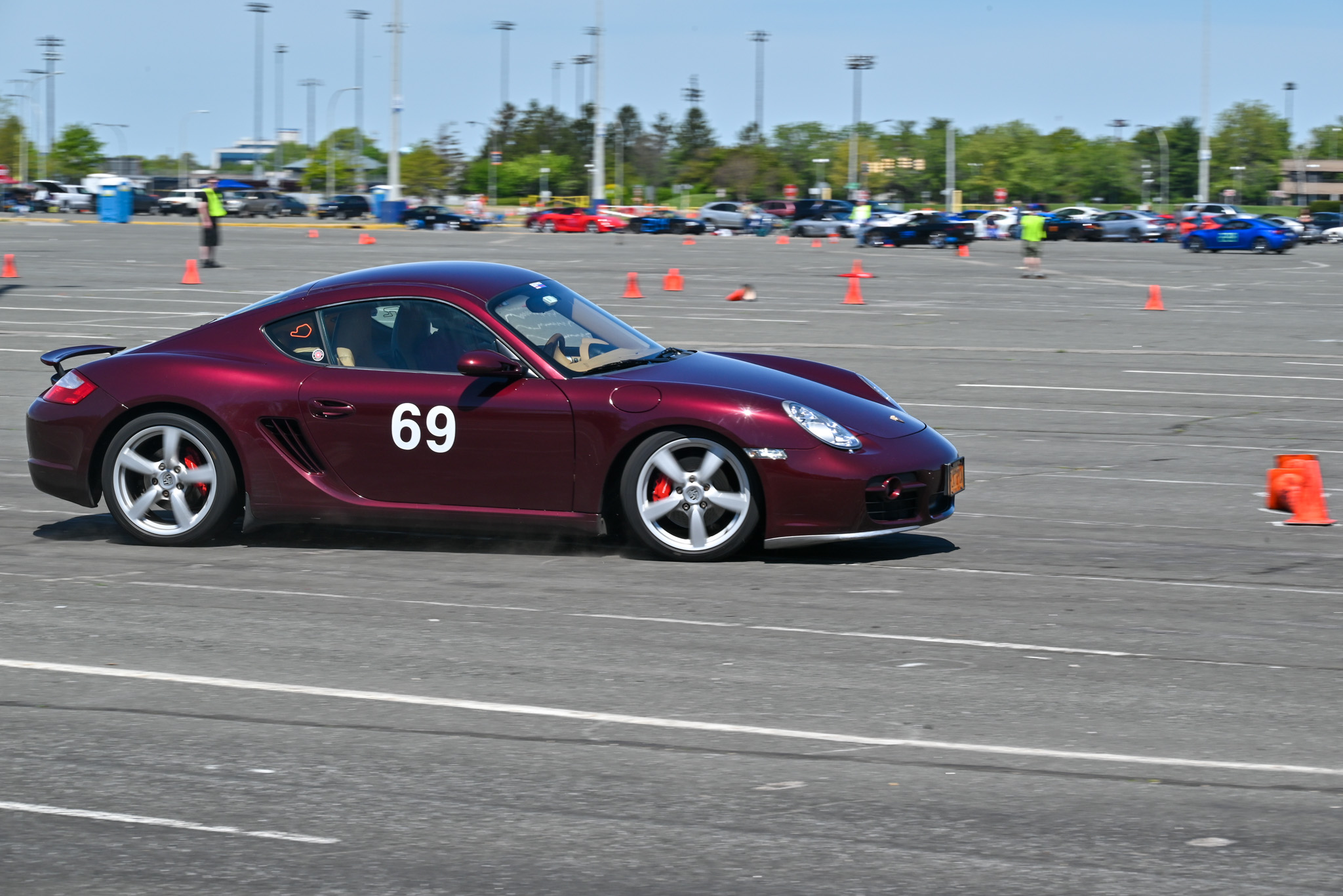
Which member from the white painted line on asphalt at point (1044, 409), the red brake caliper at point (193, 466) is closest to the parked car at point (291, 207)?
the white painted line on asphalt at point (1044, 409)

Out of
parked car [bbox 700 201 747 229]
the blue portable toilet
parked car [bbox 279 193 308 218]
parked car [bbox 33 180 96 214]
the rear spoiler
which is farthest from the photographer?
parked car [bbox 279 193 308 218]

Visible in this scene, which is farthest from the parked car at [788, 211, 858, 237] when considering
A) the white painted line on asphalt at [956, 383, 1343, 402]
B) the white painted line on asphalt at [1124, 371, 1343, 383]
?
the white painted line on asphalt at [956, 383, 1343, 402]

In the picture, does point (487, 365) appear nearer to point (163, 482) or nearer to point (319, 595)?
point (319, 595)

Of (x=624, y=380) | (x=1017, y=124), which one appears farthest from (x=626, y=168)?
(x=624, y=380)

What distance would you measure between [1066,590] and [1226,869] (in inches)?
126

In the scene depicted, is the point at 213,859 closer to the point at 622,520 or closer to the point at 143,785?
the point at 143,785

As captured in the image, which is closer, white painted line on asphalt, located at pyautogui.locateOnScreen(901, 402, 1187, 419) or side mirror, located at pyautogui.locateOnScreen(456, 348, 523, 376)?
side mirror, located at pyautogui.locateOnScreen(456, 348, 523, 376)

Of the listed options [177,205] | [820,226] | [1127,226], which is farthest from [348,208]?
[1127,226]

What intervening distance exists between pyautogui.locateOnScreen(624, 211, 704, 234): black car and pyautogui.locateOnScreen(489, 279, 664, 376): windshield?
2344 inches

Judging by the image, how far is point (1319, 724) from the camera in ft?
16.1

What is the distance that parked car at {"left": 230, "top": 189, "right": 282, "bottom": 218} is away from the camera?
86.8m

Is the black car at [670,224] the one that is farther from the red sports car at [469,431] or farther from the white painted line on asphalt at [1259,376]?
the red sports car at [469,431]

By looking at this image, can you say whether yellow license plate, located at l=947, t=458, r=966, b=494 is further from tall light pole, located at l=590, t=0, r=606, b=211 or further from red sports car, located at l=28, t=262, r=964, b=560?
tall light pole, located at l=590, t=0, r=606, b=211

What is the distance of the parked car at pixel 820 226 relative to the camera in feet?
216
